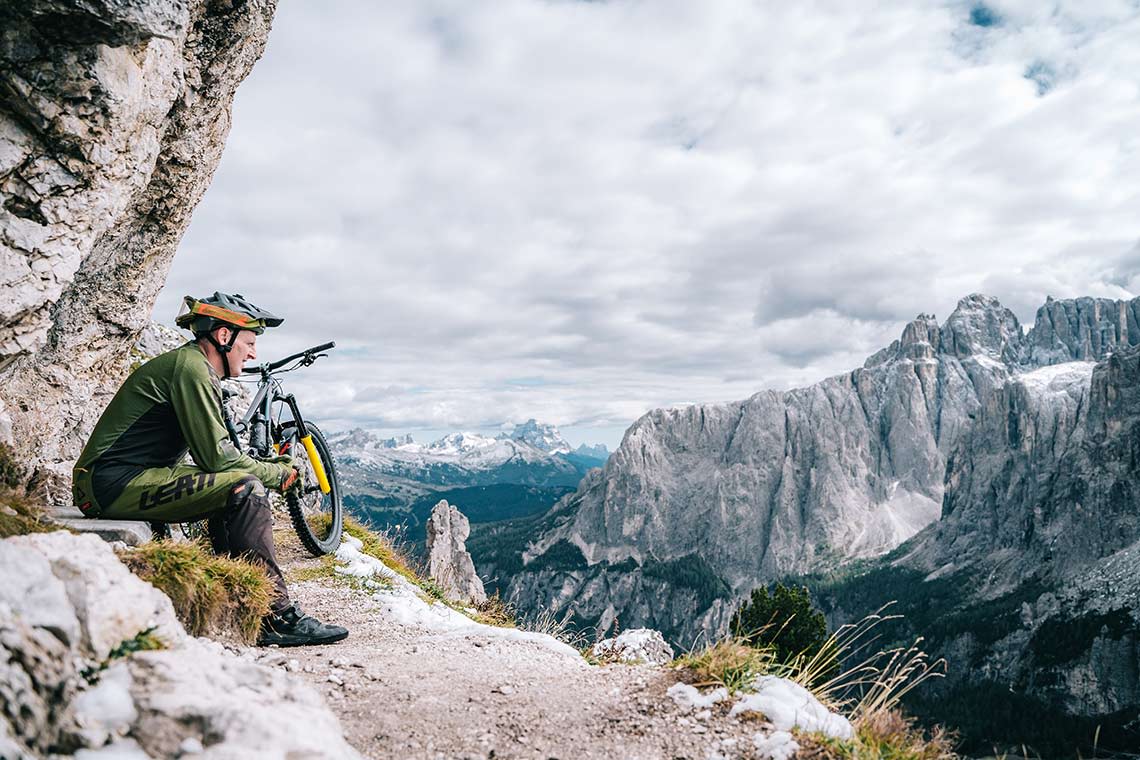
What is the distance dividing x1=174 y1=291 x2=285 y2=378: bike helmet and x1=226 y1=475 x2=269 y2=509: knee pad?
5.50 feet

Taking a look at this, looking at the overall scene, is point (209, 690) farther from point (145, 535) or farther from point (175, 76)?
point (175, 76)

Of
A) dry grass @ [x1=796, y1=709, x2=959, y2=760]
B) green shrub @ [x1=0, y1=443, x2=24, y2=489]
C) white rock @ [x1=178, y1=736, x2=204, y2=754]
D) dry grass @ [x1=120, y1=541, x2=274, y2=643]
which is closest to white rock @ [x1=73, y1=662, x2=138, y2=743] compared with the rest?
white rock @ [x1=178, y1=736, x2=204, y2=754]

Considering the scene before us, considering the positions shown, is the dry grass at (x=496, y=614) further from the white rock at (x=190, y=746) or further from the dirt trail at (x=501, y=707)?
the white rock at (x=190, y=746)

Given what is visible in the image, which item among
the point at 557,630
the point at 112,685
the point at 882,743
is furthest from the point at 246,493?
the point at 882,743

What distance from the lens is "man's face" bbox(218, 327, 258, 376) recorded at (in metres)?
8.61

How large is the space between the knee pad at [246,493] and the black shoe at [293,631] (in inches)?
58.1

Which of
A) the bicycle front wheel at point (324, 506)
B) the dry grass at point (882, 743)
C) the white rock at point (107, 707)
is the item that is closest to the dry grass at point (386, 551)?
the bicycle front wheel at point (324, 506)

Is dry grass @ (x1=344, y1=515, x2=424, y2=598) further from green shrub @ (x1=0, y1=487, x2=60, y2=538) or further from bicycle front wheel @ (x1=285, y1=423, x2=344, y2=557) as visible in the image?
green shrub @ (x1=0, y1=487, x2=60, y2=538)

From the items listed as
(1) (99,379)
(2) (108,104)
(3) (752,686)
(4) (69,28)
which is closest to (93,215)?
(2) (108,104)

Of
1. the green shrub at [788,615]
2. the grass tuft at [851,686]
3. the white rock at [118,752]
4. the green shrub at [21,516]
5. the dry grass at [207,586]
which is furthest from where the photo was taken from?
the green shrub at [788,615]

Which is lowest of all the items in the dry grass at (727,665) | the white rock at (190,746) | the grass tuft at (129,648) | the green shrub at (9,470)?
the dry grass at (727,665)

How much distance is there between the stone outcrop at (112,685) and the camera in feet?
11.1

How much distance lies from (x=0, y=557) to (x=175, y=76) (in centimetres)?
840

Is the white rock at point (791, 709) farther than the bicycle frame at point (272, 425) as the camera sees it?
No
